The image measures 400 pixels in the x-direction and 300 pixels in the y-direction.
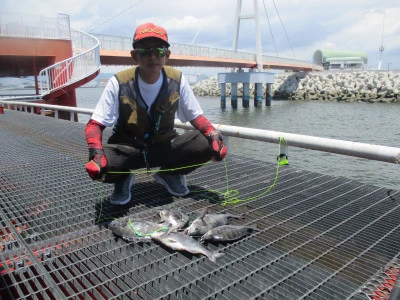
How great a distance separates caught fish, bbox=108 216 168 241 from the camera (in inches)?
107

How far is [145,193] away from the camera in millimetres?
3734

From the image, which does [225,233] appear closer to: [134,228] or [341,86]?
[134,228]

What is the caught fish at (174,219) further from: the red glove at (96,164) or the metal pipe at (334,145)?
the metal pipe at (334,145)

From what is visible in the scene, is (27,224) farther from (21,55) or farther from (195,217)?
(21,55)

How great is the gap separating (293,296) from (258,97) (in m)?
43.1

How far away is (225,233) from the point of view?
2695 mm

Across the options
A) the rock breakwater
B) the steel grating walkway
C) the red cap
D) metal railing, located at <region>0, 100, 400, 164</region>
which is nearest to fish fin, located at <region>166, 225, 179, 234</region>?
the steel grating walkway

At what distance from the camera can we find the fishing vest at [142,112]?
10.4 feet

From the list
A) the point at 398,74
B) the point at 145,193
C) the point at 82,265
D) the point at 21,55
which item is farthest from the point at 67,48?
the point at 398,74

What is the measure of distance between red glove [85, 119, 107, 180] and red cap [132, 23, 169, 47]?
83 cm

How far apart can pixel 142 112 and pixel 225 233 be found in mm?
1339

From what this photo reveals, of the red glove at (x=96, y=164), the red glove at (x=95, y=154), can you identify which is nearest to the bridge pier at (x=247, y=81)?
the red glove at (x=95, y=154)

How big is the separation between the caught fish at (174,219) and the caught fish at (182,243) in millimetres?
84

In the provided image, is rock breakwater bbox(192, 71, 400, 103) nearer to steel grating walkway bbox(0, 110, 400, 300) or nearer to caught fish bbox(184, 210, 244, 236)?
steel grating walkway bbox(0, 110, 400, 300)
